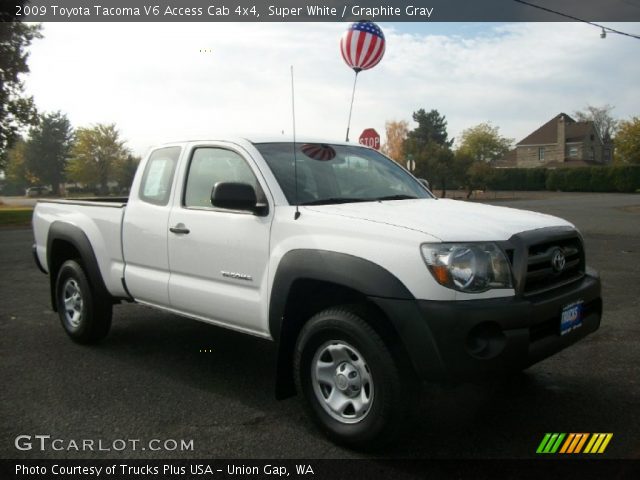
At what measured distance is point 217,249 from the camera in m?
4.03

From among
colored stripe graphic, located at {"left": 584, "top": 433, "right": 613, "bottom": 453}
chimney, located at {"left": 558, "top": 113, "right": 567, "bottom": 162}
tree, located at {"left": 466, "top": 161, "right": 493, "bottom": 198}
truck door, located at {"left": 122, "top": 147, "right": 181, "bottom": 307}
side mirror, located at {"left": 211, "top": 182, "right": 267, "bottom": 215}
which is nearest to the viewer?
colored stripe graphic, located at {"left": 584, "top": 433, "right": 613, "bottom": 453}

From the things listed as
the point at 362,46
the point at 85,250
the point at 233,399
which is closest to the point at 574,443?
the point at 233,399

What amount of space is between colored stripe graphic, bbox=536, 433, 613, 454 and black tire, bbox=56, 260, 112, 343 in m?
3.79

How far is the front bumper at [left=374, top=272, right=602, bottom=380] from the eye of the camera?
9.71ft

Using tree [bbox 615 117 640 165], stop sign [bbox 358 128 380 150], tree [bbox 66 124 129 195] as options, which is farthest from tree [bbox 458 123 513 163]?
stop sign [bbox 358 128 380 150]

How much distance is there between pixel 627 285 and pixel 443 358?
20.5 ft

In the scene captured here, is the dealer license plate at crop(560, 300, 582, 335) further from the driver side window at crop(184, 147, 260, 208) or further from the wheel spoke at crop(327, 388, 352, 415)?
the driver side window at crop(184, 147, 260, 208)

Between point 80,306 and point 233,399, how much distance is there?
219 cm

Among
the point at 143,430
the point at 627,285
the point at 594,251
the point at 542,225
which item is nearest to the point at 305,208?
the point at 542,225

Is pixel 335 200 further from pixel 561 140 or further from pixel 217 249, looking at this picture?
pixel 561 140

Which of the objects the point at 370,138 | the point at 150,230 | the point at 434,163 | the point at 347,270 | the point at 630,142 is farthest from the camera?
the point at 630,142

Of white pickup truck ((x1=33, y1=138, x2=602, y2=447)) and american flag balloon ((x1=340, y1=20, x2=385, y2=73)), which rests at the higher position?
american flag balloon ((x1=340, y1=20, x2=385, y2=73))

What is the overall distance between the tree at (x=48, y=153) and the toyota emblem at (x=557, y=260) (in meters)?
75.7

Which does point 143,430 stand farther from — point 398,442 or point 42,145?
point 42,145
